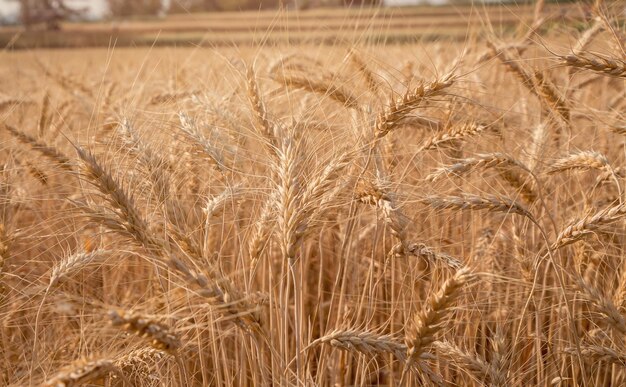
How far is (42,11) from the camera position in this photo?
29.8 metres

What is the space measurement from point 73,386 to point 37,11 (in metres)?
33.3

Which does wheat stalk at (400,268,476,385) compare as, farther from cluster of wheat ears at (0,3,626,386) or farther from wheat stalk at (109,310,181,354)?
wheat stalk at (109,310,181,354)

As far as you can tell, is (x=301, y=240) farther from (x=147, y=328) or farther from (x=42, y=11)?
(x=42, y=11)

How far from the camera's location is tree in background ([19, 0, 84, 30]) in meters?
29.0

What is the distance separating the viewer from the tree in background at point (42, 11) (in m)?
29.0

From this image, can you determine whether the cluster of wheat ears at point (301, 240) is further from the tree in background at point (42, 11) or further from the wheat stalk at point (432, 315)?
the tree in background at point (42, 11)

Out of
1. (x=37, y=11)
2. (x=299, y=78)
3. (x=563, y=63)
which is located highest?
(x=563, y=63)

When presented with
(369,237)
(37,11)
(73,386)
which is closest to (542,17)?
(369,237)

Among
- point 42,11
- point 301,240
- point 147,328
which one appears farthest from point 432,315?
point 42,11

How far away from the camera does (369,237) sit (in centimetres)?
230

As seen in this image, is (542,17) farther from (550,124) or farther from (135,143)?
(135,143)

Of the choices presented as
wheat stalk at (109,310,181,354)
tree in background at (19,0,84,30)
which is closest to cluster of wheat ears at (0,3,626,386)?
wheat stalk at (109,310,181,354)

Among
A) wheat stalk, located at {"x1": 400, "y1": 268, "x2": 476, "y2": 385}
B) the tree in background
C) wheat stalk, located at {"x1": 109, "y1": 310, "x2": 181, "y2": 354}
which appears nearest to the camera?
wheat stalk, located at {"x1": 109, "y1": 310, "x2": 181, "y2": 354}

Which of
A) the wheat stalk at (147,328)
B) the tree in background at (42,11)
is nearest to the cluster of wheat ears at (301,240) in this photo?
the wheat stalk at (147,328)
